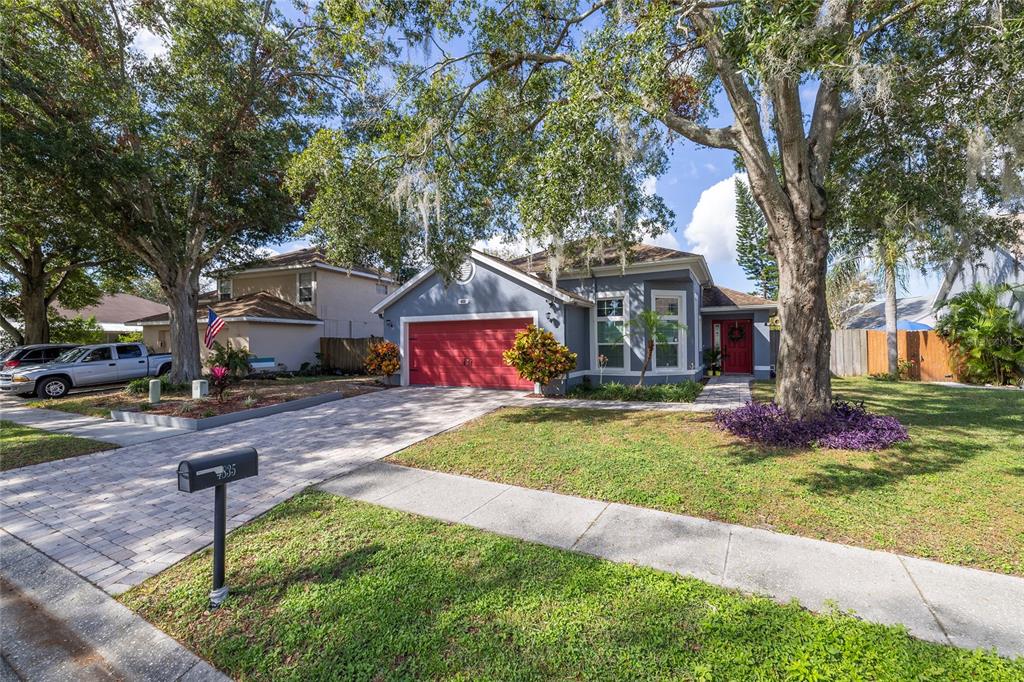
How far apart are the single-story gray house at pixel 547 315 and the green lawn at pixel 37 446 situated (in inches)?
311

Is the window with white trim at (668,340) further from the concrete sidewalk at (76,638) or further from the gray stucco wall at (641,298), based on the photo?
the concrete sidewalk at (76,638)

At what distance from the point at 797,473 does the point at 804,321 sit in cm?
288

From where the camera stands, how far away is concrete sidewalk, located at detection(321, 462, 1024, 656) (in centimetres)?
259

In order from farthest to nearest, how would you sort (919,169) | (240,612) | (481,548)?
(919,169) → (481,548) → (240,612)

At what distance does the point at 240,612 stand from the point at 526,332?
897 centimetres

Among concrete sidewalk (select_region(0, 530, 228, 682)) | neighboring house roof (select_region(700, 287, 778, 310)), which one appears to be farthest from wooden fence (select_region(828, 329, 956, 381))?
concrete sidewalk (select_region(0, 530, 228, 682))

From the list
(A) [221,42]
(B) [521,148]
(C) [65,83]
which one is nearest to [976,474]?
(B) [521,148]

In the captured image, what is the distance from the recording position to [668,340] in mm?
12461

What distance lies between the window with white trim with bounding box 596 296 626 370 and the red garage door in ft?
7.69

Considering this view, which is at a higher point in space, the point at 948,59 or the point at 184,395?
the point at 948,59

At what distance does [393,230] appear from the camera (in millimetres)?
8953

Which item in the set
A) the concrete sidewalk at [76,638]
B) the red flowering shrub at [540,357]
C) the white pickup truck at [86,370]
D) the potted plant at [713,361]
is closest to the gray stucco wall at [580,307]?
the red flowering shrub at [540,357]

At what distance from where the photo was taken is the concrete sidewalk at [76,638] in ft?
7.73

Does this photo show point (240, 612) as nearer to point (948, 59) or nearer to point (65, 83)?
point (948, 59)
